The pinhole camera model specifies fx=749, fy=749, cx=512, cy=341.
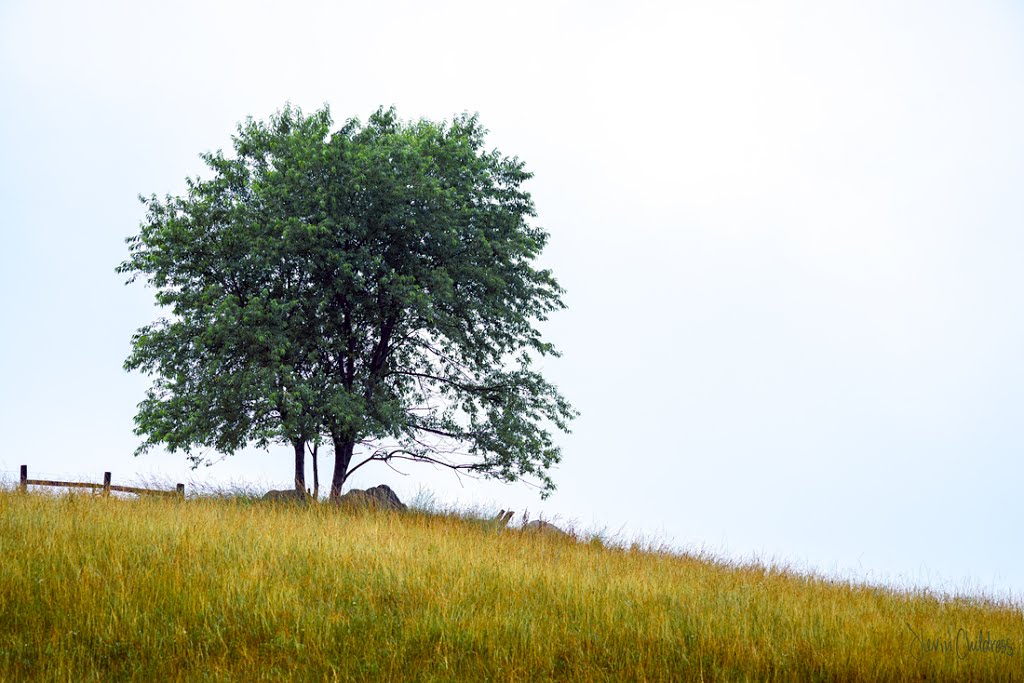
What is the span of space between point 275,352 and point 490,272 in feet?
21.5

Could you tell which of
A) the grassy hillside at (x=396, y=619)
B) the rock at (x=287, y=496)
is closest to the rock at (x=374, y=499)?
the rock at (x=287, y=496)

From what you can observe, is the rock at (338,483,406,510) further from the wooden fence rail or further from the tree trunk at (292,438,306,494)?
the wooden fence rail

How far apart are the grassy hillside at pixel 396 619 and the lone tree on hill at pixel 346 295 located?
713 centimetres

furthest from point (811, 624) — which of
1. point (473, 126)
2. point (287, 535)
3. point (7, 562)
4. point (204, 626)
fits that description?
point (473, 126)

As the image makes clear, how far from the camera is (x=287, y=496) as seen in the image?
74.0 feet

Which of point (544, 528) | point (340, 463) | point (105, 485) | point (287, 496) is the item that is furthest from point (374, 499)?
point (105, 485)

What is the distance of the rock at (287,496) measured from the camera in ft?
70.9

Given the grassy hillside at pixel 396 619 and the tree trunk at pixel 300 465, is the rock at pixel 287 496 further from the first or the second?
the grassy hillside at pixel 396 619

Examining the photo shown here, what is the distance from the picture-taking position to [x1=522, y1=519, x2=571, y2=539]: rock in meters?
20.0

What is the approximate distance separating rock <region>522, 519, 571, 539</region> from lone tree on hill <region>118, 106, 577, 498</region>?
1.32m

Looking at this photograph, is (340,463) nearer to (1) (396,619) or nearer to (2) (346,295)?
(2) (346,295)

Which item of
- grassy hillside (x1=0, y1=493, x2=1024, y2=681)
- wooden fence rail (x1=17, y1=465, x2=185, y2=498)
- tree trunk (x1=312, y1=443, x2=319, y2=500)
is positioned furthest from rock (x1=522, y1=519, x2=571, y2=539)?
wooden fence rail (x1=17, y1=465, x2=185, y2=498)

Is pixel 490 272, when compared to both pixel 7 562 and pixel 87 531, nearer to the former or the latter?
pixel 87 531

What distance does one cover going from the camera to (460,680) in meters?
8.09
